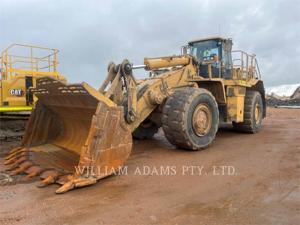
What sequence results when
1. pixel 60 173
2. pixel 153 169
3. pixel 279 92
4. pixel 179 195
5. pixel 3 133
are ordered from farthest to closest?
1. pixel 279 92
2. pixel 3 133
3. pixel 153 169
4. pixel 60 173
5. pixel 179 195

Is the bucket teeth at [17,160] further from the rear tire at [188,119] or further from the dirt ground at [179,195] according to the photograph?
the rear tire at [188,119]

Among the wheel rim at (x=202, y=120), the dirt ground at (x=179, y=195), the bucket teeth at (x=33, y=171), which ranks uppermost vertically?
the wheel rim at (x=202, y=120)

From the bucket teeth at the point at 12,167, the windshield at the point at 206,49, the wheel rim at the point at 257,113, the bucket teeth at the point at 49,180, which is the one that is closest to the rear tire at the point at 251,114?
the wheel rim at the point at 257,113

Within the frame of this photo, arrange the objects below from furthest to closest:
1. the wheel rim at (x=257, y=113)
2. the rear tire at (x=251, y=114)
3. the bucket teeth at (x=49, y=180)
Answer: the wheel rim at (x=257, y=113) → the rear tire at (x=251, y=114) → the bucket teeth at (x=49, y=180)

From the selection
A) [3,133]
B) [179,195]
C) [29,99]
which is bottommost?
[179,195]

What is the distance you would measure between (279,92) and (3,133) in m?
39.2

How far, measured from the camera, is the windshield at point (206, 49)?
8367 mm

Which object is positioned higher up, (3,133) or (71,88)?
(71,88)

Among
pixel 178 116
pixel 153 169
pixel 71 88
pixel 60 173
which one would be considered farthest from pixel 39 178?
pixel 178 116

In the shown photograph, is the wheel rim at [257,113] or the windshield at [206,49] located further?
the wheel rim at [257,113]

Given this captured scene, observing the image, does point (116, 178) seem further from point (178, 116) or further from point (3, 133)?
point (3, 133)

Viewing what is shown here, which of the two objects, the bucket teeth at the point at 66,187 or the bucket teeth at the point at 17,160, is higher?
the bucket teeth at the point at 17,160

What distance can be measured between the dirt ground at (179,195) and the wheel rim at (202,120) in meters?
0.54

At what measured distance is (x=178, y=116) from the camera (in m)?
5.95
